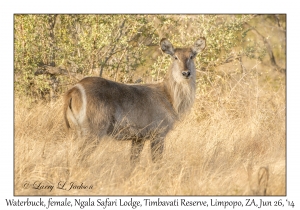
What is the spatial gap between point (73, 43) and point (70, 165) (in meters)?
3.58

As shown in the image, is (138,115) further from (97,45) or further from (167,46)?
(97,45)

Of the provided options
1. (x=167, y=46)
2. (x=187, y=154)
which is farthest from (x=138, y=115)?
(x=167, y=46)

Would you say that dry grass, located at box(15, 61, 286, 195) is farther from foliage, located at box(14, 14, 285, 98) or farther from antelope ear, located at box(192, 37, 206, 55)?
antelope ear, located at box(192, 37, 206, 55)

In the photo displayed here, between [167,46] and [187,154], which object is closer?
[187,154]

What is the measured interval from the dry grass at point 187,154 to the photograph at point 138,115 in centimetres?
2

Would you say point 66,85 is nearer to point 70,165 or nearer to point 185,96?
point 185,96

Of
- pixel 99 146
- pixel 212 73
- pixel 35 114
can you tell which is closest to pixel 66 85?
pixel 35 114

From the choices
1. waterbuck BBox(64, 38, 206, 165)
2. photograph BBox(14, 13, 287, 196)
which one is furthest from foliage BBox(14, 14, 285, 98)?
waterbuck BBox(64, 38, 206, 165)

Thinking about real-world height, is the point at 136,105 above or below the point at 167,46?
below

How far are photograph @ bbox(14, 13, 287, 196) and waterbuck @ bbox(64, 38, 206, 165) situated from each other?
13mm

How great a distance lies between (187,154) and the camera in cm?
602

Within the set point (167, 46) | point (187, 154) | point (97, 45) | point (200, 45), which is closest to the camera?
point (187, 154)

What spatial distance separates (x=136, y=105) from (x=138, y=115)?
12 centimetres

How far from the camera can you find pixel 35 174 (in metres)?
5.25
